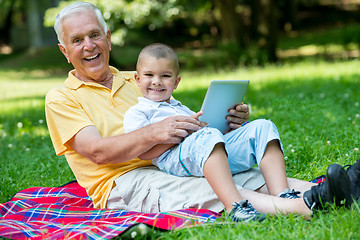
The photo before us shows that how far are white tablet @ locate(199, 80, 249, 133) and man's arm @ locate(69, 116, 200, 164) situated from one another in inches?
6.8

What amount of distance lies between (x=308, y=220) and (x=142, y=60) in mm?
1369

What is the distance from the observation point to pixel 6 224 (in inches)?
117

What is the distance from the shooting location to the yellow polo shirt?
3.09 metres

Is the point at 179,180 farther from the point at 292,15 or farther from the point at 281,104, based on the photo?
the point at 292,15

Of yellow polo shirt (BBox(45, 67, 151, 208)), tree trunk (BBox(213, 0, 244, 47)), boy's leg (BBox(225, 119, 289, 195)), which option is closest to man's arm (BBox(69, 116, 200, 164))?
yellow polo shirt (BBox(45, 67, 151, 208))

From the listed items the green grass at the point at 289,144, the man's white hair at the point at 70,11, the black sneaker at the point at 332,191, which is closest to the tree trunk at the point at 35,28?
the green grass at the point at 289,144

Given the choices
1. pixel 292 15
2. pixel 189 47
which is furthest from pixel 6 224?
pixel 292 15

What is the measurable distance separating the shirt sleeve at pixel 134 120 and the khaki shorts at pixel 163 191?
Result: 309mm

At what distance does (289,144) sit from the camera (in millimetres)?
4566

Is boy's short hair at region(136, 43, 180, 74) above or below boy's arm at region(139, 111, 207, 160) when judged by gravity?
above

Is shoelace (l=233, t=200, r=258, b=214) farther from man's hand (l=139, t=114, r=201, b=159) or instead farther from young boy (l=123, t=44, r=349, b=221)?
man's hand (l=139, t=114, r=201, b=159)

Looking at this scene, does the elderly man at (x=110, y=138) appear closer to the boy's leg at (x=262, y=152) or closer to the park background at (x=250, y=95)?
the boy's leg at (x=262, y=152)

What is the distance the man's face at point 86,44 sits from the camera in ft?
10.7

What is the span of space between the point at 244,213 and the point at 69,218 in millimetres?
1158
